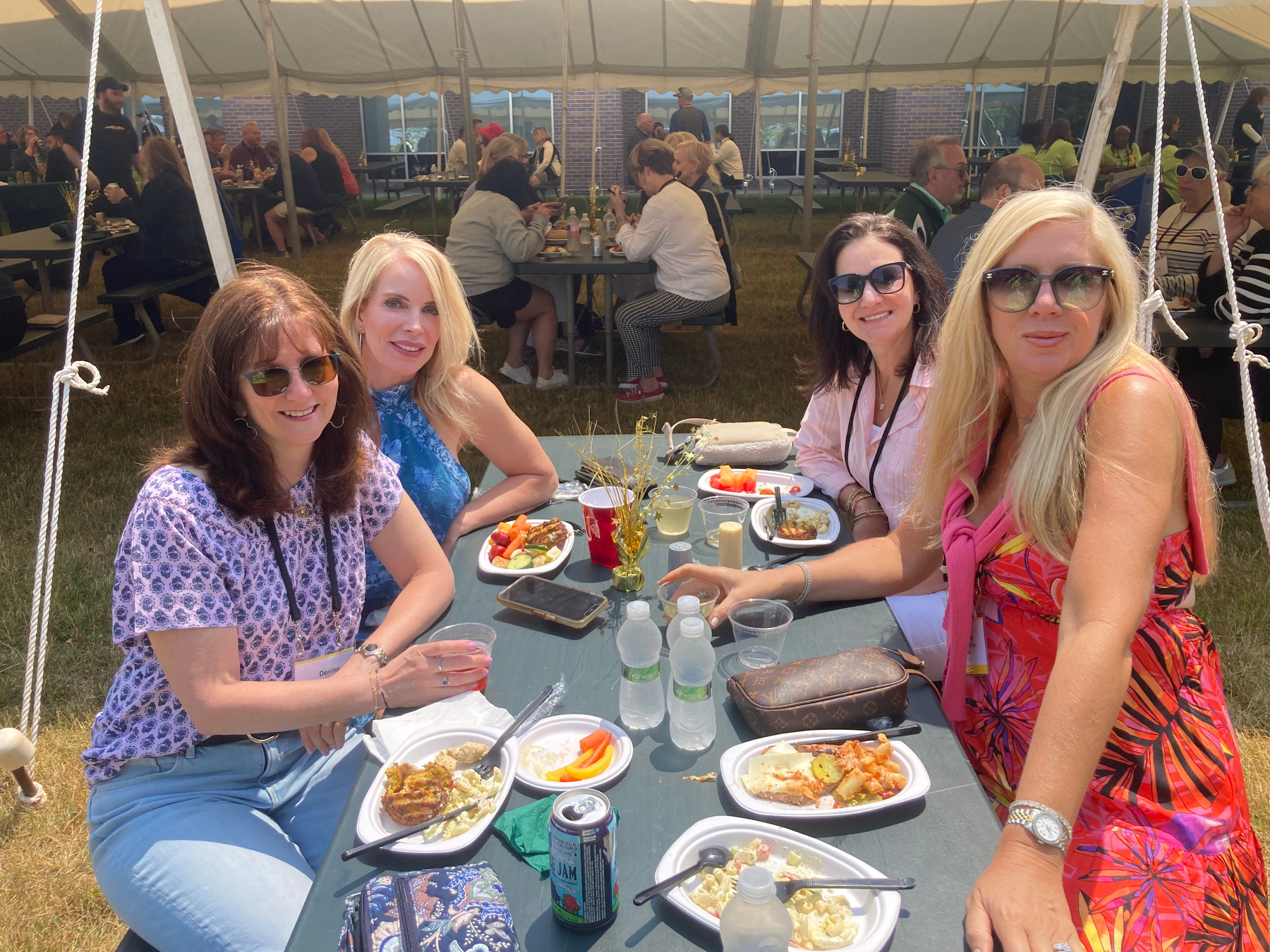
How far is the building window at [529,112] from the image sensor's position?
66.5ft

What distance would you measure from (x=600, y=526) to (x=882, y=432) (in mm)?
1031

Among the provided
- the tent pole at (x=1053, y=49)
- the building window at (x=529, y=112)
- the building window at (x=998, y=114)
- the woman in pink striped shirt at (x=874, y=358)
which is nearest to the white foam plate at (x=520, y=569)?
the woman in pink striped shirt at (x=874, y=358)

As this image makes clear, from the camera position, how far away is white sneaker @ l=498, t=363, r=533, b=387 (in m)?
6.78

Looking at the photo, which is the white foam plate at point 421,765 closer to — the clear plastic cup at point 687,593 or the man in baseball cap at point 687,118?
the clear plastic cup at point 687,593

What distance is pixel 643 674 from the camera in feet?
5.19

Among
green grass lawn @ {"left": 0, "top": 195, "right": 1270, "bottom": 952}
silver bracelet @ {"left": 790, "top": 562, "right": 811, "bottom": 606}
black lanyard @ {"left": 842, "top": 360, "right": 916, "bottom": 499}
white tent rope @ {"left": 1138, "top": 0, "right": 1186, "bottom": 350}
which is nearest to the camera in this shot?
silver bracelet @ {"left": 790, "top": 562, "right": 811, "bottom": 606}

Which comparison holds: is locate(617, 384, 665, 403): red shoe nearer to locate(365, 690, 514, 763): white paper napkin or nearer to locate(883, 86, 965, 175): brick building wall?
locate(365, 690, 514, 763): white paper napkin

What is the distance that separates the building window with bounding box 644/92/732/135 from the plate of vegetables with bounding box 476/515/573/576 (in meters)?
19.0

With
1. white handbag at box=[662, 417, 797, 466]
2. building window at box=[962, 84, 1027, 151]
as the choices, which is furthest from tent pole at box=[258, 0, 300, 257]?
building window at box=[962, 84, 1027, 151]

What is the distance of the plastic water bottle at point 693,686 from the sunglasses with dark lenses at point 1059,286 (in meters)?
0.92

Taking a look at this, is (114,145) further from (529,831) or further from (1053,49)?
(1053,49)

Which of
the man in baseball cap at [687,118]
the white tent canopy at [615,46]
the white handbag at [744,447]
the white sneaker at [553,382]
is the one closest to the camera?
the white handbag at [744,447]

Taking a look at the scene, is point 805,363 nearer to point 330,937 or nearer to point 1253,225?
point 330,937

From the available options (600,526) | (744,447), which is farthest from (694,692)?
(744,447)
